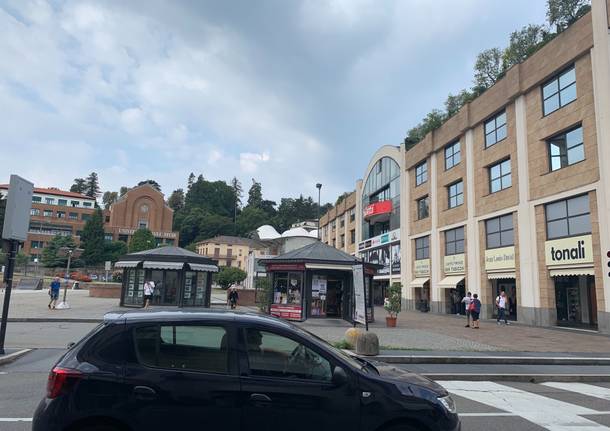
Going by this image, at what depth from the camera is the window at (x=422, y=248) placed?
124ft

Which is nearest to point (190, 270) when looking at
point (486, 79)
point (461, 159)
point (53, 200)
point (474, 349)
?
point (474, 349)

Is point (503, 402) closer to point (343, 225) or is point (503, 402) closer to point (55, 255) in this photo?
point (343, 225)

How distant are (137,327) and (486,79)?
5172cm

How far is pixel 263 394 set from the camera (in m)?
3.96

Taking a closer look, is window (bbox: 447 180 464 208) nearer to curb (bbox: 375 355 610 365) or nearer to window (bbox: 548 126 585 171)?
window (bbox: 548 126 585 171)

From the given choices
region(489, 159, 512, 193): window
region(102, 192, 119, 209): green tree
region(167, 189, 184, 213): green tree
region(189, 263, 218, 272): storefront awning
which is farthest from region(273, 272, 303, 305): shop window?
region(102, 192, 119, 209): green tree

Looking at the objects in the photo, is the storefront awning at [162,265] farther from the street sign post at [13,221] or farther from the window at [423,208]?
the window at [423,208]

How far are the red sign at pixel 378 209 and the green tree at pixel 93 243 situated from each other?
193 feet

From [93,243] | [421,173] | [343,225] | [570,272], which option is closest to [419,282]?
[421,173]

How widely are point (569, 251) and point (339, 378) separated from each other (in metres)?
21.9

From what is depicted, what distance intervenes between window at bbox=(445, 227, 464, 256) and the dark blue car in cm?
2983

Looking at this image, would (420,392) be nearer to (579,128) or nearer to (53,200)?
(579,128)

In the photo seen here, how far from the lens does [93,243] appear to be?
8644cm

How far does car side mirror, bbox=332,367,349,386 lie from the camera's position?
409cm
